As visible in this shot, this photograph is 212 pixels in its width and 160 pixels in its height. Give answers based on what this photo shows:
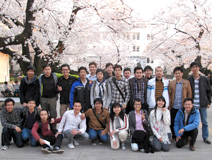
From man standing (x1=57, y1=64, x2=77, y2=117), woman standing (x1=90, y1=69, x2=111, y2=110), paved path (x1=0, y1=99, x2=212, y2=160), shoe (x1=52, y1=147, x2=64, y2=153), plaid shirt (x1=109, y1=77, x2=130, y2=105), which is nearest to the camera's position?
paved path (x1=0, y1=99, x2=212, y2=160)

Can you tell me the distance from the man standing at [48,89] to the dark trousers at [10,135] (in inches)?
40.3

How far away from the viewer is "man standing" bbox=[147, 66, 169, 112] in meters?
5.27

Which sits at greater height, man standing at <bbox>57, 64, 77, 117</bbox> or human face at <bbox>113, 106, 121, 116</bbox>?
man standing at <bbox>57, 64, 77, 117</bbox>

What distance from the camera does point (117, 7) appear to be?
46.5 ft

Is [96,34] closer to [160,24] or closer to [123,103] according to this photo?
[160,24]

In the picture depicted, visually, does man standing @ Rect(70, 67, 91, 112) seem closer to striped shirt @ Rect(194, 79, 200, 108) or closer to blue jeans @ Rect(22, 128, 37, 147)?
blue jeans @ Rect(22, 128, 37, 147)

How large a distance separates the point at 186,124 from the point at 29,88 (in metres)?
3.87

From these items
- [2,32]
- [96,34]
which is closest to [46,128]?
[2,32]

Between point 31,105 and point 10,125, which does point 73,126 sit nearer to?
point 31,105

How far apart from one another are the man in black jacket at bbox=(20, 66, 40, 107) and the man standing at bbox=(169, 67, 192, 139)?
3.31 metres

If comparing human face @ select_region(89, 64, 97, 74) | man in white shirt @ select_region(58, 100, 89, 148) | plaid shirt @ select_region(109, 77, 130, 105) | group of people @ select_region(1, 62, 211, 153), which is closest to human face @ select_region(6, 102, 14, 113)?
group of people @ select_region(1, 62, 211, 153)

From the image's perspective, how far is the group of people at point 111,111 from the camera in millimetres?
A: 4824

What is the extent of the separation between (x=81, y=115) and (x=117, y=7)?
1069 cm

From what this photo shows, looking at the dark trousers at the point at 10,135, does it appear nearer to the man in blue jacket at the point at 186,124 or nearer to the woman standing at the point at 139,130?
the woman standing at the point at 139,130
